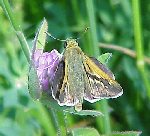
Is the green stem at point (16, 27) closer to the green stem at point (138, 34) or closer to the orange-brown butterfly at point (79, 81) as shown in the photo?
the orange-brown butterfly at point (79, 81)

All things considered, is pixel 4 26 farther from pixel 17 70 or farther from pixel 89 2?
pixel 89 2

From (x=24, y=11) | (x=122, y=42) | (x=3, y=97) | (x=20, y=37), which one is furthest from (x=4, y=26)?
(x=20, y=37)

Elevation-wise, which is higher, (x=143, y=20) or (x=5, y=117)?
(x=143, y=20)

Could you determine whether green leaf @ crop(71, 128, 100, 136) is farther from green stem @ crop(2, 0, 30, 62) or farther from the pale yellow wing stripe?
green stem @ crop(2, 0, 30, 62)

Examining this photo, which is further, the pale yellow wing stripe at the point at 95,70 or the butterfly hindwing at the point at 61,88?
the pale yellow wing stripe at the point at 95,70

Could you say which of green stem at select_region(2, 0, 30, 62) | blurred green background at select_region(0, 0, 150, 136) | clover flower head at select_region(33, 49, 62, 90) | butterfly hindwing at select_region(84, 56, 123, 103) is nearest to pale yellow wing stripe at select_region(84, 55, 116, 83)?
butterfly hindwing at select_region(84, 56, 123, 103)

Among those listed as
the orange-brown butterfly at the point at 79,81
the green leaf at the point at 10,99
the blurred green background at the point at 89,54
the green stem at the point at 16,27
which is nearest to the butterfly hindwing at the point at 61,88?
the orange-brown butterfly at the point at 79,81
